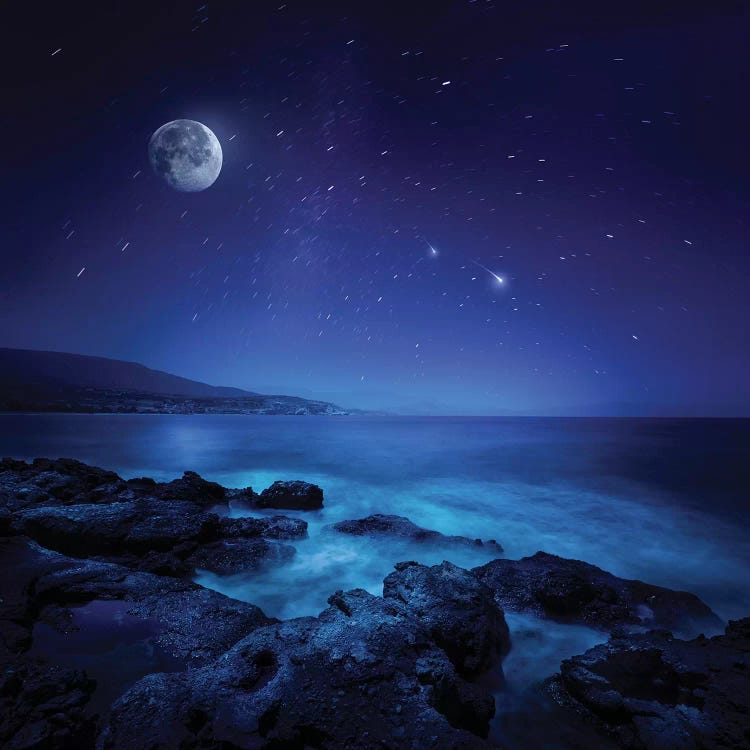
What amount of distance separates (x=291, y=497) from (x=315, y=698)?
11877 millimetres

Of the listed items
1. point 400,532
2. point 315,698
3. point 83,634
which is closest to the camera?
point 315,698

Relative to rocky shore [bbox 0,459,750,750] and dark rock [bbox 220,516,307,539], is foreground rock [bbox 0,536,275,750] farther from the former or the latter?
dark rock [bbox 220,516,307,539]

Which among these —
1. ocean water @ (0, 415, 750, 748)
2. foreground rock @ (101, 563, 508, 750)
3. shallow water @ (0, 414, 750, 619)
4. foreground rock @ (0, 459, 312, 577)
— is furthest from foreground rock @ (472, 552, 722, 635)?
foreground rock @ (0, 459, 312, 577)

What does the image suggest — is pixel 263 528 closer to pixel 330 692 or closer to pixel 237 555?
pixel 237 555

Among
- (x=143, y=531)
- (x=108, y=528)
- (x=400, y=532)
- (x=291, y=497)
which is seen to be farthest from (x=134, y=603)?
(x=291, y=497)

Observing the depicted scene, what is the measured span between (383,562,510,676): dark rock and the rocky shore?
3 cm

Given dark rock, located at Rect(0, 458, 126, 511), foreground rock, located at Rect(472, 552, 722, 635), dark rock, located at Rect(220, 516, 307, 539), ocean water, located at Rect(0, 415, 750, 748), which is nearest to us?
foreground rock, located at Rect(472, 552, 722, 635)

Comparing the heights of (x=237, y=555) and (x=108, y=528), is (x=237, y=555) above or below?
below

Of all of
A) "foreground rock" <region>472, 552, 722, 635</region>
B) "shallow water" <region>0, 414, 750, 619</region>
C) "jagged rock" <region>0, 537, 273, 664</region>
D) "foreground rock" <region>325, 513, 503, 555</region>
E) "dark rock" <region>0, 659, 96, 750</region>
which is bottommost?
"shallow water" <region>0, 414, 750, 619</region>

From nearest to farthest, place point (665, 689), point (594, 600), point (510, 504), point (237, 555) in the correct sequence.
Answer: point (665, 689) < point (594, 600) < point (237, 555) < point (510, 504)

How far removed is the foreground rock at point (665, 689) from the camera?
4164 millimetres

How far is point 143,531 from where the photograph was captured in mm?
9109

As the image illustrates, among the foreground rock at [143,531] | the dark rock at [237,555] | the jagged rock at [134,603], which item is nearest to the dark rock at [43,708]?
the jagged rock at [134,603]

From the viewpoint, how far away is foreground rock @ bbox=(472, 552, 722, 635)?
728cm
